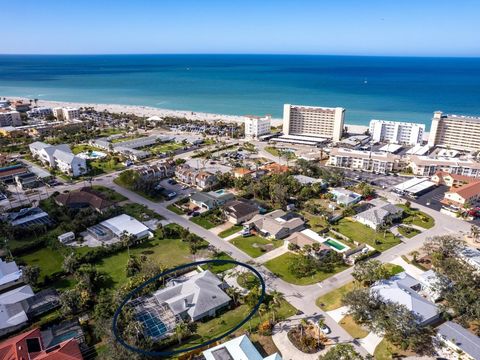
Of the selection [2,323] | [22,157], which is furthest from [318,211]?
[22,157]

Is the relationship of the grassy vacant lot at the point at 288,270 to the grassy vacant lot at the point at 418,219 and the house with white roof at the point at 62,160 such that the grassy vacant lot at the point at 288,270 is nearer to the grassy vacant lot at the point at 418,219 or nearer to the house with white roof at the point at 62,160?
the grassy vacant lot at the point at 418,219

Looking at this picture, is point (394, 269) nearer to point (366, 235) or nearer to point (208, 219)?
point (366, 235)

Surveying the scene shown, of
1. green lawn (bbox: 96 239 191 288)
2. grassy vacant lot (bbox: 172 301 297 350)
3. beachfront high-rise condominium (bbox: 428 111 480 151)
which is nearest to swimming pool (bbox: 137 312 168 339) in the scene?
grassy vacant lot (bbox: 172 301 297 350)

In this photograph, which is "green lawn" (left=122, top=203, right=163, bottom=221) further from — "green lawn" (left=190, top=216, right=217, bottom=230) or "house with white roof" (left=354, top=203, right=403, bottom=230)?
"house with white roof" (left=354, top=203, right=403, bottom=230)

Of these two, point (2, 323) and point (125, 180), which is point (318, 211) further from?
point (2, 323)

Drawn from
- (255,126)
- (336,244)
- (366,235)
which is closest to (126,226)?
(336,244)
